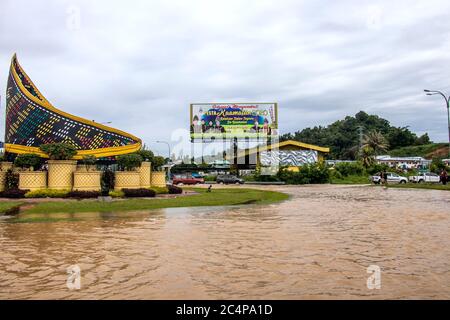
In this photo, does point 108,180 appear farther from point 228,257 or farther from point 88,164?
point 228,257

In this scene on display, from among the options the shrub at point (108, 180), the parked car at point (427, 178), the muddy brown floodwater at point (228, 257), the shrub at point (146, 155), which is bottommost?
the muddy brown floodwater at point (228, 257)

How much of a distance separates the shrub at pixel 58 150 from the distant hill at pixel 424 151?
79.4 m

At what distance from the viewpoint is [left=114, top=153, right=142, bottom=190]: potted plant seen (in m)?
27.4

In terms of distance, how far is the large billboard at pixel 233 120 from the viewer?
59719 millimetres

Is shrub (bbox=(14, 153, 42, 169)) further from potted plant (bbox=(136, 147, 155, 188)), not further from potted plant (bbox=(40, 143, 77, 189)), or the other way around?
potted plant (bbox=(136, 147, 155, 188))

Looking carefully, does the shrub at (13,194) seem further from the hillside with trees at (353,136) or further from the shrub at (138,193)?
the hillside with trees at (353,136)

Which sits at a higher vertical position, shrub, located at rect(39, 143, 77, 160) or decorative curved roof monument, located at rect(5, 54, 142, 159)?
decorative curved roof monument, located at rect(5, 54, 142, 159)

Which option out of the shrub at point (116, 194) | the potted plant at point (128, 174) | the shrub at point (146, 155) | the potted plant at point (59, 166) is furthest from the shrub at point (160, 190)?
the potted plant at point (59, 166)

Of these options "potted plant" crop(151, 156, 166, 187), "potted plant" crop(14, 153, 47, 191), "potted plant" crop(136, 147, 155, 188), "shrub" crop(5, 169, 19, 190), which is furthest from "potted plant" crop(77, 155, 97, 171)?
"potted plant" crop(151, 156, 166, 187)

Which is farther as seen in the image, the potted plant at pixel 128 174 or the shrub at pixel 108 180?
the shrub at pixel 108 180

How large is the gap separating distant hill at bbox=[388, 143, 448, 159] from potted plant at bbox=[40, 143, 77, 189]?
261 feet

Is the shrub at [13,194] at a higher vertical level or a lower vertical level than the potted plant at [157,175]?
lower

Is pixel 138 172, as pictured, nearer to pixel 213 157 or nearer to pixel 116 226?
pixel 116 226
